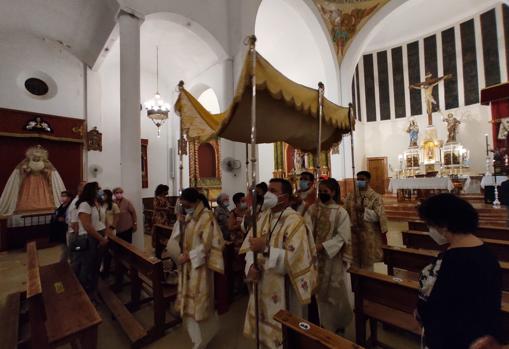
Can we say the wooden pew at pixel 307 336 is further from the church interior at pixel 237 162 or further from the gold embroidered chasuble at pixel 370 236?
the gold embroidered chasuble at pixel 370 236

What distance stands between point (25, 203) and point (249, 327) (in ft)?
27.1

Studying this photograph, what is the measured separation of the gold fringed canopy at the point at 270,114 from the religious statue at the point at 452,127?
13.3m

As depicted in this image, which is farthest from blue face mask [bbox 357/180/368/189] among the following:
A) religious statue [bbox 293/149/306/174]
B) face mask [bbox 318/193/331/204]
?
religious statue [bbox 293/149/306/174]

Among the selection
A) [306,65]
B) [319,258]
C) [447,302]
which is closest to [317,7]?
[306,65]

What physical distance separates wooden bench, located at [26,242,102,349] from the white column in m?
1.76

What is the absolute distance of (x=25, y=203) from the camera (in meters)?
6.99

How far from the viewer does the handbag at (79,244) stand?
10.1 feet

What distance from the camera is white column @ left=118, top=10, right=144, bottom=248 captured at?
449 centimetres

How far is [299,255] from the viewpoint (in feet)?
6.10

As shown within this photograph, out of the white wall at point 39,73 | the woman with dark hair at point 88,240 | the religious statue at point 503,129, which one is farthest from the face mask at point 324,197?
the religious statue at point 503,129

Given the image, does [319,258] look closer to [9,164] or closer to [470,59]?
[9,164]

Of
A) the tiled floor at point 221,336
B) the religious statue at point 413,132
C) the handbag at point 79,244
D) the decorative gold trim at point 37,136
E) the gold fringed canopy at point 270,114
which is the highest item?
the religious statue at point 413,132

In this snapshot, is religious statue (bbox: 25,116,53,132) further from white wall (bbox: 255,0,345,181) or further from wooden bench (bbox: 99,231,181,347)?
white wall (bbox: 255,0,345,181)

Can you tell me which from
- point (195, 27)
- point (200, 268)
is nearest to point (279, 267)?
point (200, 268)
